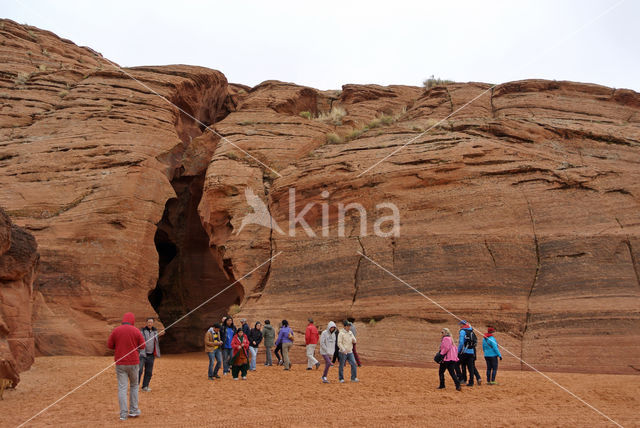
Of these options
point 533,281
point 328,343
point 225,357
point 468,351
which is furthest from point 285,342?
point 533,281

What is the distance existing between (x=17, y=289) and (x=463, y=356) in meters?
10.5

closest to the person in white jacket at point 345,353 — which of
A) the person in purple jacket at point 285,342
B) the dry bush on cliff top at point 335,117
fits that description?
the person in purple jacket at point 285,342

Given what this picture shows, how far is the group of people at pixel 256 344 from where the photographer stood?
12.1 m

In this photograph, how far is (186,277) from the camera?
85.8ft

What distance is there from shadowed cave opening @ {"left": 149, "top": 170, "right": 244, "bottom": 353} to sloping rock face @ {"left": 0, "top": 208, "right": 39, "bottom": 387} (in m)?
11.7

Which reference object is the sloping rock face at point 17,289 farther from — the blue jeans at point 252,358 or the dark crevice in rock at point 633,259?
the dark crevice in rock at point 633,259

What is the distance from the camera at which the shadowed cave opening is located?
2531 centimetres

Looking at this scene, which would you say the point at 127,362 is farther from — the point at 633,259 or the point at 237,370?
the point at 633,259

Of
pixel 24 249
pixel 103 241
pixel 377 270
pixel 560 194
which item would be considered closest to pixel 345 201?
pixel 377 270

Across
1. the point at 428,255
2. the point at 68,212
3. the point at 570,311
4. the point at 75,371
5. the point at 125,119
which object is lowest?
the point at 75,371

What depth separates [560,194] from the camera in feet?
55.3

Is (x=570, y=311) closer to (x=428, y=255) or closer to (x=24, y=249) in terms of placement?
(x=428, y=255)

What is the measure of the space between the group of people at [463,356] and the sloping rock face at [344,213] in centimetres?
232

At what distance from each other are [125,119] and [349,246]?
12.3 m
